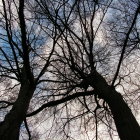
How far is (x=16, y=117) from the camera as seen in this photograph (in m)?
5.22

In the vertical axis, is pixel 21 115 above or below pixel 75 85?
below

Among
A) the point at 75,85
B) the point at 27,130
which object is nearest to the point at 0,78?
the point at 27,130

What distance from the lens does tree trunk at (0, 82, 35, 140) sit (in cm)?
475

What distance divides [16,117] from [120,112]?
1955mm

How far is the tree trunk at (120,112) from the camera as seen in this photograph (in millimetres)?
4746

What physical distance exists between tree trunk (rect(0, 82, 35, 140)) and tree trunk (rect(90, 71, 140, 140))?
1.46m

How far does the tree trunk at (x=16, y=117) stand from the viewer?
15.6 feet

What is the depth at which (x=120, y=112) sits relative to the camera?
5309 millimetres

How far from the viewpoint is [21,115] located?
210 inches

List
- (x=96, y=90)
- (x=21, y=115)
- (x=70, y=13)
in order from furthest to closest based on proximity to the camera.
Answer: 1. (x=70, y=13)
2. (x=96, y=90)
3. (x=21, y=115)

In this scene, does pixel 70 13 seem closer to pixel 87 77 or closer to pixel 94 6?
pixel 94 6

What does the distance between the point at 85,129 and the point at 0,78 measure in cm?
272

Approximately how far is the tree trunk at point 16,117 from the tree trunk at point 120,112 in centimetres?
146

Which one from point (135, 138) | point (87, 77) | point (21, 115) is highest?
point (87, 77)
